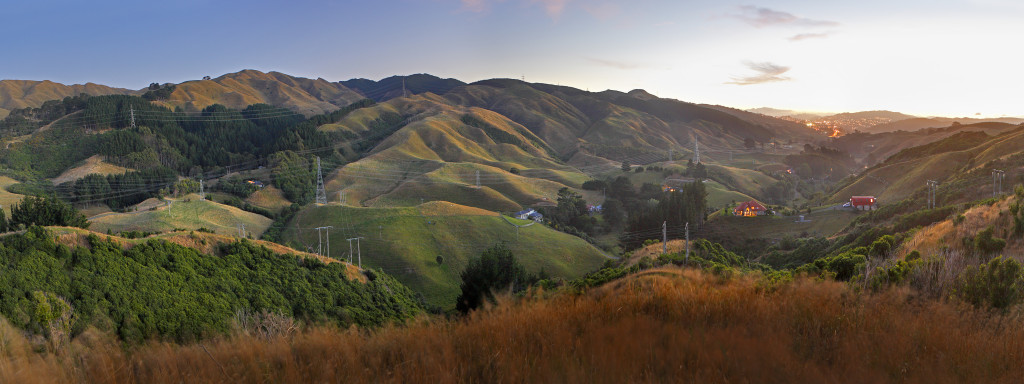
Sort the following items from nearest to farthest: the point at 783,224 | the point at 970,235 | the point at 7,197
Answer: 1. the point at 970,235
2. the point at 783,224
3. the point at 7,197

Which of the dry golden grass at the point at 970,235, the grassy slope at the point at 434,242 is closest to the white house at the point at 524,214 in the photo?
the grassy slope at the point at 434,242

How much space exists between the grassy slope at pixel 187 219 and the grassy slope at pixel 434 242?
557 centimetres

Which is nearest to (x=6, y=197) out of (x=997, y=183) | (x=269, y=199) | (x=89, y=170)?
(x=89, y=170)

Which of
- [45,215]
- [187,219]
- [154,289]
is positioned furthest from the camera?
[187,219]

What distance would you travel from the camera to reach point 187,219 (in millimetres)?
53719

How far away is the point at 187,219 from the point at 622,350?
60552 mm

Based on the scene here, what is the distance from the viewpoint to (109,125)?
410 feet

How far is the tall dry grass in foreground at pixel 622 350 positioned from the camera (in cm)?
396

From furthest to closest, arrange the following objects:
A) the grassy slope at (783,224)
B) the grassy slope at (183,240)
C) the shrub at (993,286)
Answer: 1. the grassy slope at (783,224)
2. the grassy slope at (183,240)
3. the shrub at (993,286)

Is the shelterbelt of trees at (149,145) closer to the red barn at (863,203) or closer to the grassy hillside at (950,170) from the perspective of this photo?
the red barn at (863,203)

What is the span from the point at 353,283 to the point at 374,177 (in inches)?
2992

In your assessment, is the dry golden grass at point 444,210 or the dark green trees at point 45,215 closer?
the dark green trees at point 45,215

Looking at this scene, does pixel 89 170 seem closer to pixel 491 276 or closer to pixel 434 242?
pixel 434 242

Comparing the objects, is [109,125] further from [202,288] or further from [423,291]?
[202,288]
